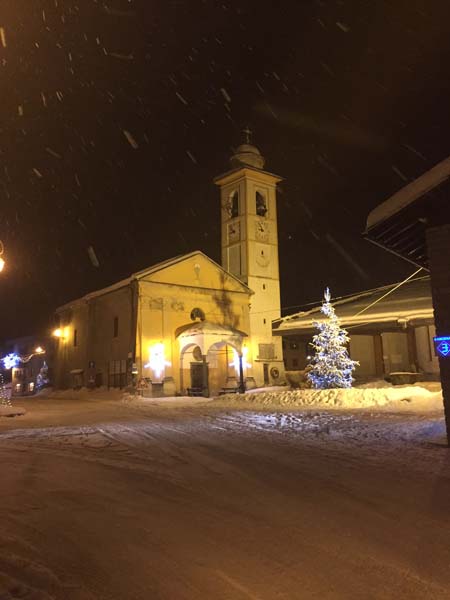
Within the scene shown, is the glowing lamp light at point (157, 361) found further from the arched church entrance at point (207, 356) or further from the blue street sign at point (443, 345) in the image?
the blue street sign at point (443, 345)

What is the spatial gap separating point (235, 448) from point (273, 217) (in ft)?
123

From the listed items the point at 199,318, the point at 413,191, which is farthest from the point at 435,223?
the point at 199,318

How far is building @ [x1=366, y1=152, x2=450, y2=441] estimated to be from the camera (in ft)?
30.7

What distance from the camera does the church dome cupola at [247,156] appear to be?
149 feet

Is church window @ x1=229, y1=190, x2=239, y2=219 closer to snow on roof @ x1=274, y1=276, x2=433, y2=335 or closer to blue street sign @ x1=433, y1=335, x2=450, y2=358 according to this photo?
snow on roof @ x1=274, y1=276, x2=433, y2=335

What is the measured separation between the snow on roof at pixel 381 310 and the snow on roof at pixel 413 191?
1740cm

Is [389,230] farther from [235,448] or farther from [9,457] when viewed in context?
[9,457]

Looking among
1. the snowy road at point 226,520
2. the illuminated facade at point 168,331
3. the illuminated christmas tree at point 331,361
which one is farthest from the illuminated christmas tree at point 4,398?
the illuminated christmas tree at point 331,361

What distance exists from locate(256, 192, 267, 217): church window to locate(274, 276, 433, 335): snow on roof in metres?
11.6

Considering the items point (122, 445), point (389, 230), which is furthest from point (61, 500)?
point (389, 230)

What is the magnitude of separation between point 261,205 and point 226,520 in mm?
41568

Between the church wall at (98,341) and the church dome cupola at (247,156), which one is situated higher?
the church dome cupola at (247,156)

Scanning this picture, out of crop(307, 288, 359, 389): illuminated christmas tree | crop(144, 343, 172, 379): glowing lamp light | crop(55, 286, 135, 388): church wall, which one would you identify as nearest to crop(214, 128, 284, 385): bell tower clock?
crop(144, 343, 172, 379): glowing lamp light

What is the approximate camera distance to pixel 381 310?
30.7m
